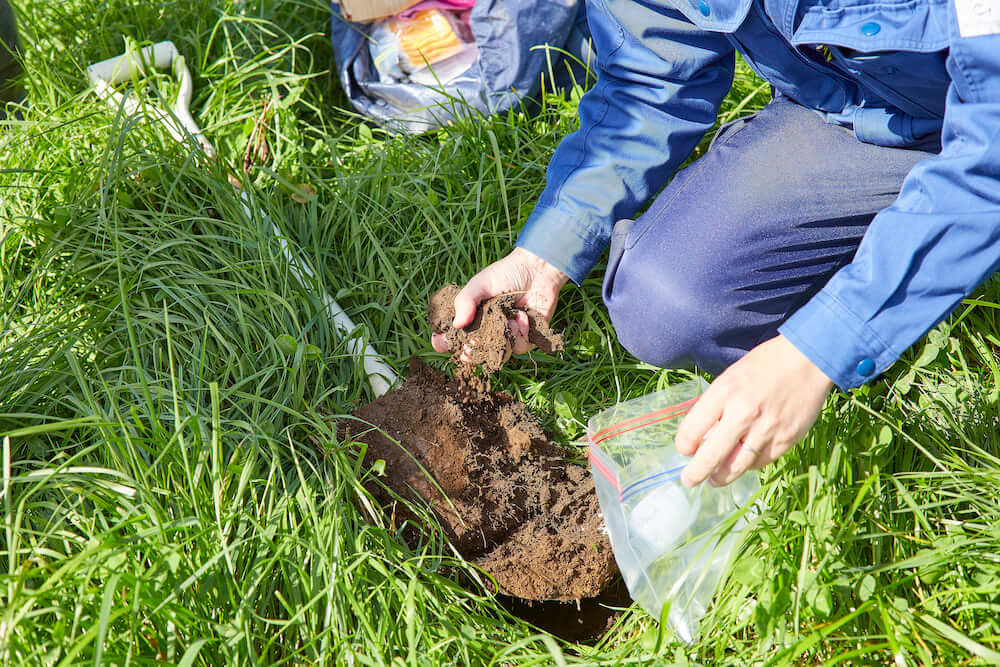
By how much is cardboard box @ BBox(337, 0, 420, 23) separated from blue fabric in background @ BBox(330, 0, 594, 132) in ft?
0.17

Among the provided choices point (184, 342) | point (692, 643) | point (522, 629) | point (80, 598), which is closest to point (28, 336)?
point (184, 342)

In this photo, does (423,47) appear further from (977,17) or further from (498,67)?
(977,17)

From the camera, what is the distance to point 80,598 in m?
1.13

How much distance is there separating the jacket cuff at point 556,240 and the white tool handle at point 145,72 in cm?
101

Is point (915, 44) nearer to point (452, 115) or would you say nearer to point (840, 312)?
point (840, 312)

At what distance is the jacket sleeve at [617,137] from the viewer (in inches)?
63.2

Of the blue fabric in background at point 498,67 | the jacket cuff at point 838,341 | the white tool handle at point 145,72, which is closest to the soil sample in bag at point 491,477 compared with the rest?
the jacket cuff at point 838,341

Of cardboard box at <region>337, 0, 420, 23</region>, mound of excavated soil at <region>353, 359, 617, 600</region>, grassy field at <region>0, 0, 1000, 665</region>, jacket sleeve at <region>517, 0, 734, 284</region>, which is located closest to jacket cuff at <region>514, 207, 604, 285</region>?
jacket sleeve at <region>517, 0, 734, 284</region>

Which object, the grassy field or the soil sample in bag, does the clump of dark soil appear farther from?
the grassy field

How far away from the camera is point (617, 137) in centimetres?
166

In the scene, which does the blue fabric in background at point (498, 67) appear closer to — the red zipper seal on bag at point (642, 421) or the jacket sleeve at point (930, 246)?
the red zipper seal on bag at point (642, 421)

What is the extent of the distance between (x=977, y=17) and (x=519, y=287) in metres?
0.95

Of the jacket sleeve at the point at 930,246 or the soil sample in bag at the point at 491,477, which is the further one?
the soil sample in bag at the point at 491,477

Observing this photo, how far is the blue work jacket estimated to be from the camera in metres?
1.13
